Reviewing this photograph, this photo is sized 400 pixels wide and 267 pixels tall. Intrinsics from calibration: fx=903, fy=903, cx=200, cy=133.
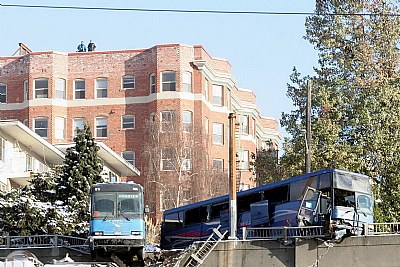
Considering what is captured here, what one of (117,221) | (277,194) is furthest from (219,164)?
(117,221)

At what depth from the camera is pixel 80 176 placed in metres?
50.3

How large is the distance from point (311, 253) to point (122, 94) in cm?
3930

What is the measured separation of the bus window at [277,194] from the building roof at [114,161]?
22.8 metres

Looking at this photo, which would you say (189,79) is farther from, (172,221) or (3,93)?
(172,221)

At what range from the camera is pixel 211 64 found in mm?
73188

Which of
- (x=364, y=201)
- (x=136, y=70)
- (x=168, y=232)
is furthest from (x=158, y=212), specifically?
(x=364, y=201)

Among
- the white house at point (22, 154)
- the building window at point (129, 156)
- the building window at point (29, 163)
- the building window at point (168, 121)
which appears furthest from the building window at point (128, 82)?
the building window at point (29, 163)

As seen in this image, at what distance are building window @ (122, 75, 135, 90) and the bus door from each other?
122 ft

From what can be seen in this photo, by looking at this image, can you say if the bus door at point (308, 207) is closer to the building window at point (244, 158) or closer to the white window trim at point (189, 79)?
the white window trim at point (189, 79)

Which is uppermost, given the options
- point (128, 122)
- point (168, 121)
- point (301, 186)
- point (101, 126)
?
point (128, 122)

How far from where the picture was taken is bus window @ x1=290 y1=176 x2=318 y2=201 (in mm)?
36688

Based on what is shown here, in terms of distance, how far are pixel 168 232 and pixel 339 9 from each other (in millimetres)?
14395

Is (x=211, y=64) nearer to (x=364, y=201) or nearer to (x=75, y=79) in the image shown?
(x=75, y=79)

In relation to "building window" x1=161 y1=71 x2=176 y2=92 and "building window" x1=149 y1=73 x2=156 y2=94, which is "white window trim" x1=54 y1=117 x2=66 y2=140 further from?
"building window" x1=161 y1=71 x2=176 y2=92
